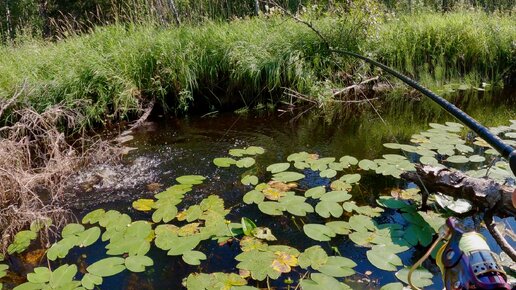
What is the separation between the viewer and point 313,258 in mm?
2281

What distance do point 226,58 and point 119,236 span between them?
331cm

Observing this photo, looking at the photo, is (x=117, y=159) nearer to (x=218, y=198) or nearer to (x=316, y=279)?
(x=218, y=198)


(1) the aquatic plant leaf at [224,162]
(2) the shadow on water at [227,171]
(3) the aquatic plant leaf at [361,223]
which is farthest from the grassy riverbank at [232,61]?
(3) the aquatic plant leaf at [361,223]

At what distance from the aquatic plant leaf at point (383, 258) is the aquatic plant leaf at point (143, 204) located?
57.5 inches

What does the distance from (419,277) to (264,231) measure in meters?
0.91

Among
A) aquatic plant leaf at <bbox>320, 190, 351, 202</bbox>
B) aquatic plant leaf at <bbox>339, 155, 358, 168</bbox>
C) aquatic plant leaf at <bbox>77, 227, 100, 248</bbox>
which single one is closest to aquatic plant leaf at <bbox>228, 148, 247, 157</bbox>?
aquatic plant leaf at <bbox>339, 155, 358, 168</bbox>

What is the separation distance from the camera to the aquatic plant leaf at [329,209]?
8.71 ft

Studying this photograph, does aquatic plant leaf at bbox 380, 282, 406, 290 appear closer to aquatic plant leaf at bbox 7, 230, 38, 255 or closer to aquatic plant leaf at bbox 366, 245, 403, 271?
aquatic plant leaf at bbox 366, 245, 403, 271

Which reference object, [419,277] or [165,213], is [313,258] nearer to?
[419,277]

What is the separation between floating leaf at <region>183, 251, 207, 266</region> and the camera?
2268mm

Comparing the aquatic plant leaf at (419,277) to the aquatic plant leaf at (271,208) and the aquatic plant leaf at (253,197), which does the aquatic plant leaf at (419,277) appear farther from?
the aquatic plant leaf at (253,197)

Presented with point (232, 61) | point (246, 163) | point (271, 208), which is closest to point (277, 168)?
point (246, 163)

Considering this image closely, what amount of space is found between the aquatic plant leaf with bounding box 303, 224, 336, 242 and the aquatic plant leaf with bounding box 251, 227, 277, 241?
216 millimetres

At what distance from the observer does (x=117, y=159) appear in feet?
12.6
